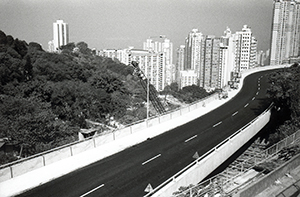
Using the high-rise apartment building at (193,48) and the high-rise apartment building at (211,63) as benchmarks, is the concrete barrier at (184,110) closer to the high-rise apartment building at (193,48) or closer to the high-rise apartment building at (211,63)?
the high-rise apartment building at (211,63)

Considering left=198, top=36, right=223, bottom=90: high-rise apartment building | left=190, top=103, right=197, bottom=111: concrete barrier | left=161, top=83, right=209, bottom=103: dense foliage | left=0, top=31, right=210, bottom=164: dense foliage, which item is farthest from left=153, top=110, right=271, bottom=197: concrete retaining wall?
left=198, top=36, right=223, bottom=90: high-rise apartment building

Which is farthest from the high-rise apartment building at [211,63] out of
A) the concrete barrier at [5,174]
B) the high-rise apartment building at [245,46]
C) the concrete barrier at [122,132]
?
the concrete barrier at [5,174]

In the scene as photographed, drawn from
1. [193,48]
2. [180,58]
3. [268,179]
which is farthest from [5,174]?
[180,58]

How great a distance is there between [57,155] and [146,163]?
17.0 feet

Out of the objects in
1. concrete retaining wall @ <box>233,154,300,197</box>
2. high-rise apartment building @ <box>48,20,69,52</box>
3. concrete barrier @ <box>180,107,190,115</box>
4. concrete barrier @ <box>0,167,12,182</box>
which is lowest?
concrete barrier @ <box>0,167,12,182</box>

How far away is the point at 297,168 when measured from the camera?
14945 millimetres

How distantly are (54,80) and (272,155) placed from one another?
33.8m

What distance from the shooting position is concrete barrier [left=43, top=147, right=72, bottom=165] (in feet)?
51.4

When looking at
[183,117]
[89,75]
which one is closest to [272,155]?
[183,117]

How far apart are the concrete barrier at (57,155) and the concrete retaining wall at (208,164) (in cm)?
656

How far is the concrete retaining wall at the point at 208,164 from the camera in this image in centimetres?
1348

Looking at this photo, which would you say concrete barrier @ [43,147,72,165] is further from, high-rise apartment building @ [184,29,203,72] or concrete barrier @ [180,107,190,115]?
high-rise apartment building @ [184,29,203,72]

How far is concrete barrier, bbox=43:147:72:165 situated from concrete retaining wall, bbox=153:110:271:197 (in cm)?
656

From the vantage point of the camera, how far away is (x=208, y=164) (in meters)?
17.0
